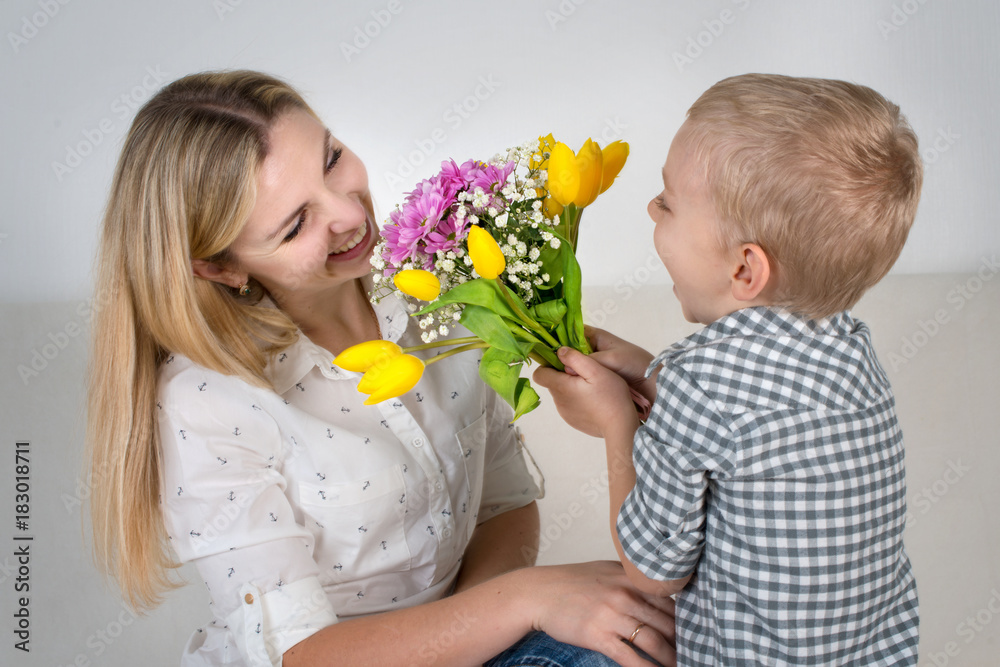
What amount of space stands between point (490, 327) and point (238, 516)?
46 cm

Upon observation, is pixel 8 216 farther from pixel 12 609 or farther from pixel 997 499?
pixel 997 499

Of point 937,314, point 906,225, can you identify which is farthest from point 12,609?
point 937,314

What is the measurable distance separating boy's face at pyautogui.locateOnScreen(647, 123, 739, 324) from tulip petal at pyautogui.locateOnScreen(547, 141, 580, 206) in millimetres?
174

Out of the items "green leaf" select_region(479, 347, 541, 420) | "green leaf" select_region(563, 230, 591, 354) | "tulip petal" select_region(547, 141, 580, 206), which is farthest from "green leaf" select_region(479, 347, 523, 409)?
"tulip petal" select_region(547, 141, 580, 206)

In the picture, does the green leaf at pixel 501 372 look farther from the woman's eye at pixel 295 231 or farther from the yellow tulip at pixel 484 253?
the woman's eye at pixel 295 231

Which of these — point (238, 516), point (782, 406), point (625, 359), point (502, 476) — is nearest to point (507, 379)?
point (625, 359)

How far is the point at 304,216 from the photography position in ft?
4.10

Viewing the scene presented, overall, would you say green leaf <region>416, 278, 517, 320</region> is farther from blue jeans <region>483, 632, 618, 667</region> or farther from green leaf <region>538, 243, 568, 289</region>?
blue jeans <region>483, 632, 618, 667</region>

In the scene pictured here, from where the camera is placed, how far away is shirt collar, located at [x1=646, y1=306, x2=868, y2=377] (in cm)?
104

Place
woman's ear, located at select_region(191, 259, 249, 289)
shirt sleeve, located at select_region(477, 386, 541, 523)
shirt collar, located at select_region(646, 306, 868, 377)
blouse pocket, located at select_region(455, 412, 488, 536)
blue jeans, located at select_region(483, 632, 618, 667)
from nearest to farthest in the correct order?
shirt collar, located at select_region(646, 306, 868, 377)
blue jeans, located at select_region(483, 632, 618, 667)
woman's ear, located at select_region(191, 259, 249, 289)
blouse pocket, located at select_region(455, 412, 488, 536)
shirt sleeve, located at select_region(477, 386, 541, 523)

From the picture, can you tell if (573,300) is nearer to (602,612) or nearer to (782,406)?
(782,406)

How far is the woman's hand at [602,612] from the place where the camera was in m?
1.13

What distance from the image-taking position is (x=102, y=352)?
1276 mm

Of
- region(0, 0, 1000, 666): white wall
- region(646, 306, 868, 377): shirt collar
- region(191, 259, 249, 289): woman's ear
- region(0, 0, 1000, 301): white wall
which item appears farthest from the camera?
region(0, 0, 1000, 301): white wall
